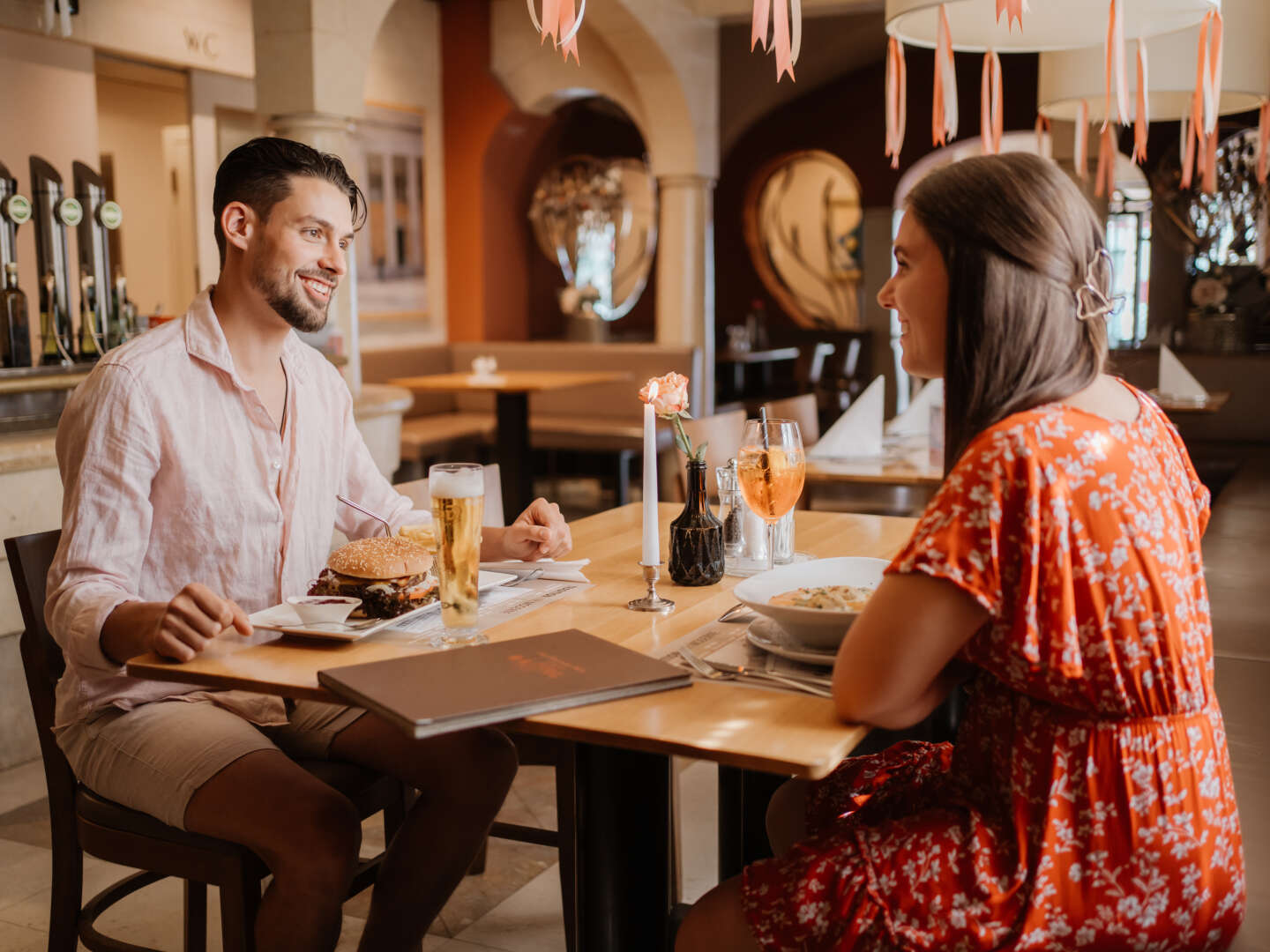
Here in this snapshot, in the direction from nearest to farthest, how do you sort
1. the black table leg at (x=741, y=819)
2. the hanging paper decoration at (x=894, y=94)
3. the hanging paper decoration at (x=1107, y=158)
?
the black table leg at (x=741, y=819), the hanging paper decoration at (x=894, y=94), the hanging paper decoration at (x=1107, y=158)

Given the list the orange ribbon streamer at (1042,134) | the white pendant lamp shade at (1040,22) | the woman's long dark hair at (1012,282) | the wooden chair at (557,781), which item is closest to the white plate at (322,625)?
the wooden chair at (557,781)

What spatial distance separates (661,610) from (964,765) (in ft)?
1.51

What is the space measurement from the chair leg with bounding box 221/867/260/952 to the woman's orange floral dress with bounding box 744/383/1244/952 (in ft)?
2.27

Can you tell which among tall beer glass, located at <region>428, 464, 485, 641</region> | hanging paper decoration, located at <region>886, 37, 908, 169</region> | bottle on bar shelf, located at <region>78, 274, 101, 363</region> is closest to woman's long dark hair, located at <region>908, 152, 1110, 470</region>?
tall beer glass, located at <region>428, 464, 485, 641</region>

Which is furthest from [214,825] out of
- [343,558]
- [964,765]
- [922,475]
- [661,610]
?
[922,475]

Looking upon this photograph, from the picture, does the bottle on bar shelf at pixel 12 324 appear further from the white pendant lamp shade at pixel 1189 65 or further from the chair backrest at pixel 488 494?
the white pendant lamp shade at pixel 1189 65

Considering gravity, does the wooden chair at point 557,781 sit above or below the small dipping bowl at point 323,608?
below

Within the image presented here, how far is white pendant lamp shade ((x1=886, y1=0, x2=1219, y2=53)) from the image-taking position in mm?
2305

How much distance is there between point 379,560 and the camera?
1.56 m

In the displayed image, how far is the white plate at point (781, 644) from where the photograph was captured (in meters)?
1.35

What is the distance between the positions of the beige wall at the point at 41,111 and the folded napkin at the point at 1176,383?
16.9 ft

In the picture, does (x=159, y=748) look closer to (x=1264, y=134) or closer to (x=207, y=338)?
(x=207, y=338)

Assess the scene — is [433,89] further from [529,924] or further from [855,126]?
[529,924]

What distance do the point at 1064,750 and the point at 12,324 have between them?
3.39m
